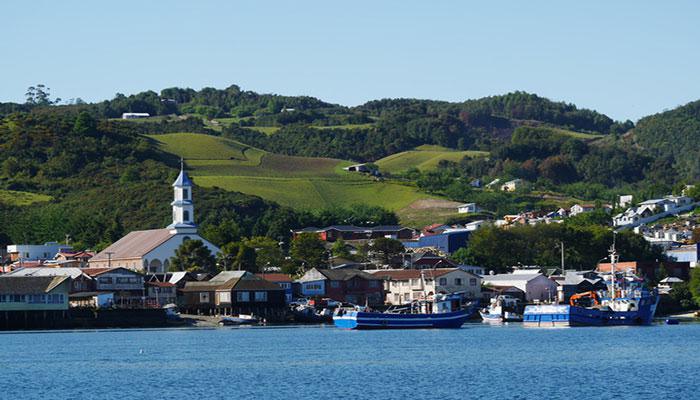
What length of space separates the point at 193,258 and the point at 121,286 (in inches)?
Answer: 456

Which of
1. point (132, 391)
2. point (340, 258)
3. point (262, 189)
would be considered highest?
point (262, 189)

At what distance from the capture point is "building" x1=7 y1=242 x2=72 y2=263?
469 ft

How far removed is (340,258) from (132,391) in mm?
83355

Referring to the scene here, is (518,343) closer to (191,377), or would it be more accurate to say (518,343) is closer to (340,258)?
(191,377)

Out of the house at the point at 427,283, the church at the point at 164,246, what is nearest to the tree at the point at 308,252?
the church at the point at 164,246

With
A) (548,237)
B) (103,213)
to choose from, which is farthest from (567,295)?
(103,213)

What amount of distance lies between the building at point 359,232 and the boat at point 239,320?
4696cm

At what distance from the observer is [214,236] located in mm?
137500

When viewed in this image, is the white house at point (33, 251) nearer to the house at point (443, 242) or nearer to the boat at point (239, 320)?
the house at point (443, 242)

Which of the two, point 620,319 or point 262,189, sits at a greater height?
point 262,189

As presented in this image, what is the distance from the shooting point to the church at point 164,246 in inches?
5039

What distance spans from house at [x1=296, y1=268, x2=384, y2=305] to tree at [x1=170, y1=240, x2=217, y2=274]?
8.25 metres

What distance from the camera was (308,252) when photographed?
130 metres

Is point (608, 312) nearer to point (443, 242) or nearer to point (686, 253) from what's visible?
point (686, 253)
